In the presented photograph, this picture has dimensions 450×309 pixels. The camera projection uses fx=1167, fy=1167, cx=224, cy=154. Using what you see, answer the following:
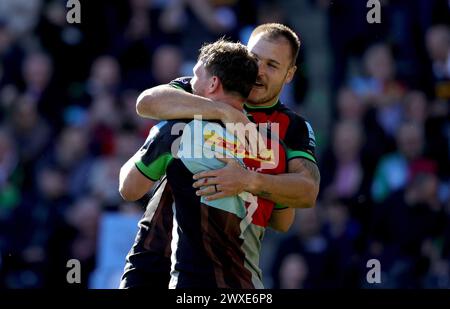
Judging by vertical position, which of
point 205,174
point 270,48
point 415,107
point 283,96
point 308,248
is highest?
point 283,96

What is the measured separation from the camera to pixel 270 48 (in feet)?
19.9

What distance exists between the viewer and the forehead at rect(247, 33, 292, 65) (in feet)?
19.9

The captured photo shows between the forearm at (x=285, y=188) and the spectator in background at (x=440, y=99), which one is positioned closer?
the forearm at (x=285, y=188)

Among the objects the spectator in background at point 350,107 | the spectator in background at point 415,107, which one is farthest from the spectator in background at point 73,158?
the spectator in background at point 415,107

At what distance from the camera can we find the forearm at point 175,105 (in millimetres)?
5473

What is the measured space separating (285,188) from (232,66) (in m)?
0.66

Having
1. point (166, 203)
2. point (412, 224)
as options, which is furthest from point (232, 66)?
point (412, 224)

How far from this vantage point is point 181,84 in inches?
233

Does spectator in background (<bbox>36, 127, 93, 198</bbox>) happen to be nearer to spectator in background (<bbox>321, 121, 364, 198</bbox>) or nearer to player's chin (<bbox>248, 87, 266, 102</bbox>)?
spectator in background (<bbox>321, 121, 364, 198</bbox>)

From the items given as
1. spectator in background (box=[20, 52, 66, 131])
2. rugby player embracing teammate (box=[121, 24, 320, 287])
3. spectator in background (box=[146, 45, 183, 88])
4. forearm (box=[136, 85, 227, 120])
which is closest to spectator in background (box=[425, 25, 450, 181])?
spectator in background (box=[146, 45, 183, 88])

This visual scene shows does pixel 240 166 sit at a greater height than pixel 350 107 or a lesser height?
lesser

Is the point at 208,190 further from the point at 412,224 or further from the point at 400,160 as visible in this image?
the point at 400,160

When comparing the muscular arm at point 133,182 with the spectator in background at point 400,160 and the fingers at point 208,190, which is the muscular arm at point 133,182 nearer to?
the fingers at point 208,190

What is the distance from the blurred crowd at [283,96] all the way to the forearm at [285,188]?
4.30 metres
